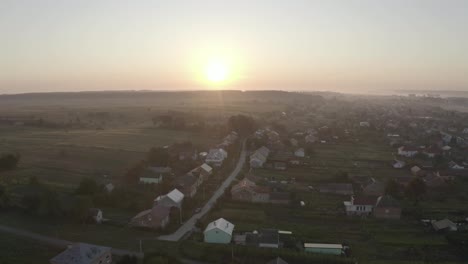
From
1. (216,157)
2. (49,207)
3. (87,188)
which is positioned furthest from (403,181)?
(49,207)

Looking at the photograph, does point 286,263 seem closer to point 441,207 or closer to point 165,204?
point 165,204

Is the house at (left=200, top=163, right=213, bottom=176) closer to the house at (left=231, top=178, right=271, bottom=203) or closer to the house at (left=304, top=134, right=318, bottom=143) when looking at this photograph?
the house at (left=231, top=178, right=271, bottom=203)

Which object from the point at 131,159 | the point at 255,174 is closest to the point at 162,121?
the point at 131,159

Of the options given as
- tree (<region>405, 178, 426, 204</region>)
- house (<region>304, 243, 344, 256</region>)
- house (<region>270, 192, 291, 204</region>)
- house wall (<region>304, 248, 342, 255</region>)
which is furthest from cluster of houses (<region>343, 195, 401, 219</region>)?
house wall (<region>304, 248, 342, 255</region>)

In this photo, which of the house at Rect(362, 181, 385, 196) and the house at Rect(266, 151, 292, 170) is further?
the house at Rect(266, 151, 292, 170)

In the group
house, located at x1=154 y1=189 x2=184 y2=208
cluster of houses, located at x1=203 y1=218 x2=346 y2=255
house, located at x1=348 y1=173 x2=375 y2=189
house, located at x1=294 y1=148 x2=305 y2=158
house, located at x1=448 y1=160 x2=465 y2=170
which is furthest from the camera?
house, located at x1=294 y1=148 x2=305 y2=158

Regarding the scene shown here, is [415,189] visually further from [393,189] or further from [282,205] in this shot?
[282,205]
